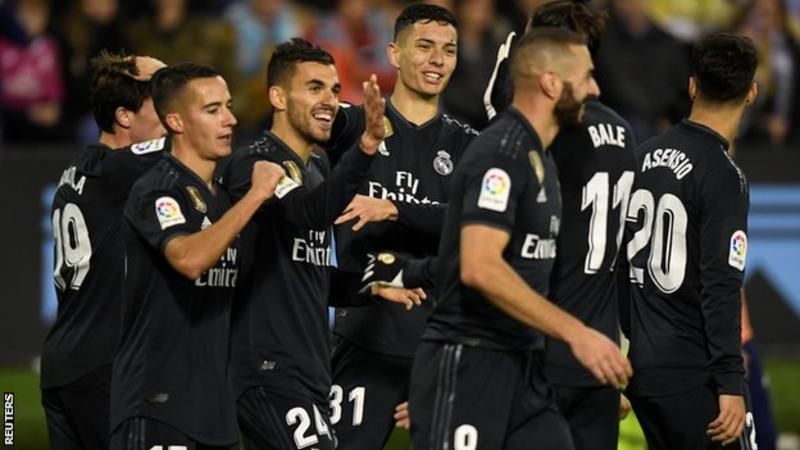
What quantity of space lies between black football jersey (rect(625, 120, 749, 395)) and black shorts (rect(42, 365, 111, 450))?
252cm

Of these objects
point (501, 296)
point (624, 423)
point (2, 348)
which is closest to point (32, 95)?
point (2, 348)

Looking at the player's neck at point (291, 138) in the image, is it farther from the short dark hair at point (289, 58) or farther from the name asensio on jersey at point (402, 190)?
the name asensio on jersey at point (402, 190)

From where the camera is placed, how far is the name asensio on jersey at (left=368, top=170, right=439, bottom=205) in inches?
358

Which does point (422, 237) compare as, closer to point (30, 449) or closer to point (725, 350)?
point (725, 350)

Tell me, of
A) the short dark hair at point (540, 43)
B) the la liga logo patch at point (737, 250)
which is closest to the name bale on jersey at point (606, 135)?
the short dark hair at point (540, 43)

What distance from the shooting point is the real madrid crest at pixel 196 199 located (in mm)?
7824

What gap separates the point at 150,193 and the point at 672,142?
2458mm

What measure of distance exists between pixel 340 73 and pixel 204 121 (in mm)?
8438

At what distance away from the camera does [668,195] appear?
8.38 metres

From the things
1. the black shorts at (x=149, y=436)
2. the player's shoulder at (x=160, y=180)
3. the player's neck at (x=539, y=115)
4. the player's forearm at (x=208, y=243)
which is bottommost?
the black shorts at (x=149, y=436)

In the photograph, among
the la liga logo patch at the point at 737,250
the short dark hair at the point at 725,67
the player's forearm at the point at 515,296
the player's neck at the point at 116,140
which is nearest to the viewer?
the player's forearm at the point at 515,296

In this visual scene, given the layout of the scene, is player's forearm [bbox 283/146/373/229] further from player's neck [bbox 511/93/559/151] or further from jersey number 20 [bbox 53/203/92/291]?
jersey number 20 [bbox 53/203/92/291]

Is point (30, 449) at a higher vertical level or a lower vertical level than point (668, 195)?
lower

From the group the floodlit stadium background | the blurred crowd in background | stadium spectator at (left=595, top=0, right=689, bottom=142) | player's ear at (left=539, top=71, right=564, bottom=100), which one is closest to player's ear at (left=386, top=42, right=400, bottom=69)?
player's ear at (left=539, top=71, right=564, bottom=100)
